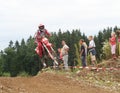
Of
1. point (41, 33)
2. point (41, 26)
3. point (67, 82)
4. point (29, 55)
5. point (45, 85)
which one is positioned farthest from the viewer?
point (29, 55)

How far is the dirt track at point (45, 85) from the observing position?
13672 millimetres

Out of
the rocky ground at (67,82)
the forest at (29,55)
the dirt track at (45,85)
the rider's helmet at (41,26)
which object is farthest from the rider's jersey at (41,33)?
the forest at (29,55)

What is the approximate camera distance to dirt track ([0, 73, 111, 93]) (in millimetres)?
13672

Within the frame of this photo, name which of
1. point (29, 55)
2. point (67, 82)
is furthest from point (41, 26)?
point (29, 55)

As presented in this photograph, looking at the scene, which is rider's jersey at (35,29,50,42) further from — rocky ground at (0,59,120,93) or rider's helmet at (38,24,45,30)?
rocky ground at (0,59,120,93)

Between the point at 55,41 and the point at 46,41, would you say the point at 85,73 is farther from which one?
the point at 55,41

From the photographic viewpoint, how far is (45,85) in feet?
49.7

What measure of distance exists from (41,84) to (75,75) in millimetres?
3597

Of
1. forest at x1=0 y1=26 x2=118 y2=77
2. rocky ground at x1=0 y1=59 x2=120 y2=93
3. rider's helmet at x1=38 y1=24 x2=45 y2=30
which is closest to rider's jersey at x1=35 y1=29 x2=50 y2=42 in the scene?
rider's helmet at x1=38 y1=24 x2=45 y2=30

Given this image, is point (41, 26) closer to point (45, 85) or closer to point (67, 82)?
point (67, 82)

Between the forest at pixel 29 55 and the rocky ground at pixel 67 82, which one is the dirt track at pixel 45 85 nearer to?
the rocky ground at pixel 67 82

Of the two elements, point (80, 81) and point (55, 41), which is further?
point (55, 41)

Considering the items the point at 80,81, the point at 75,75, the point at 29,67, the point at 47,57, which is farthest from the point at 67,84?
the point at 29,67

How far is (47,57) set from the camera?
19.7 meters
